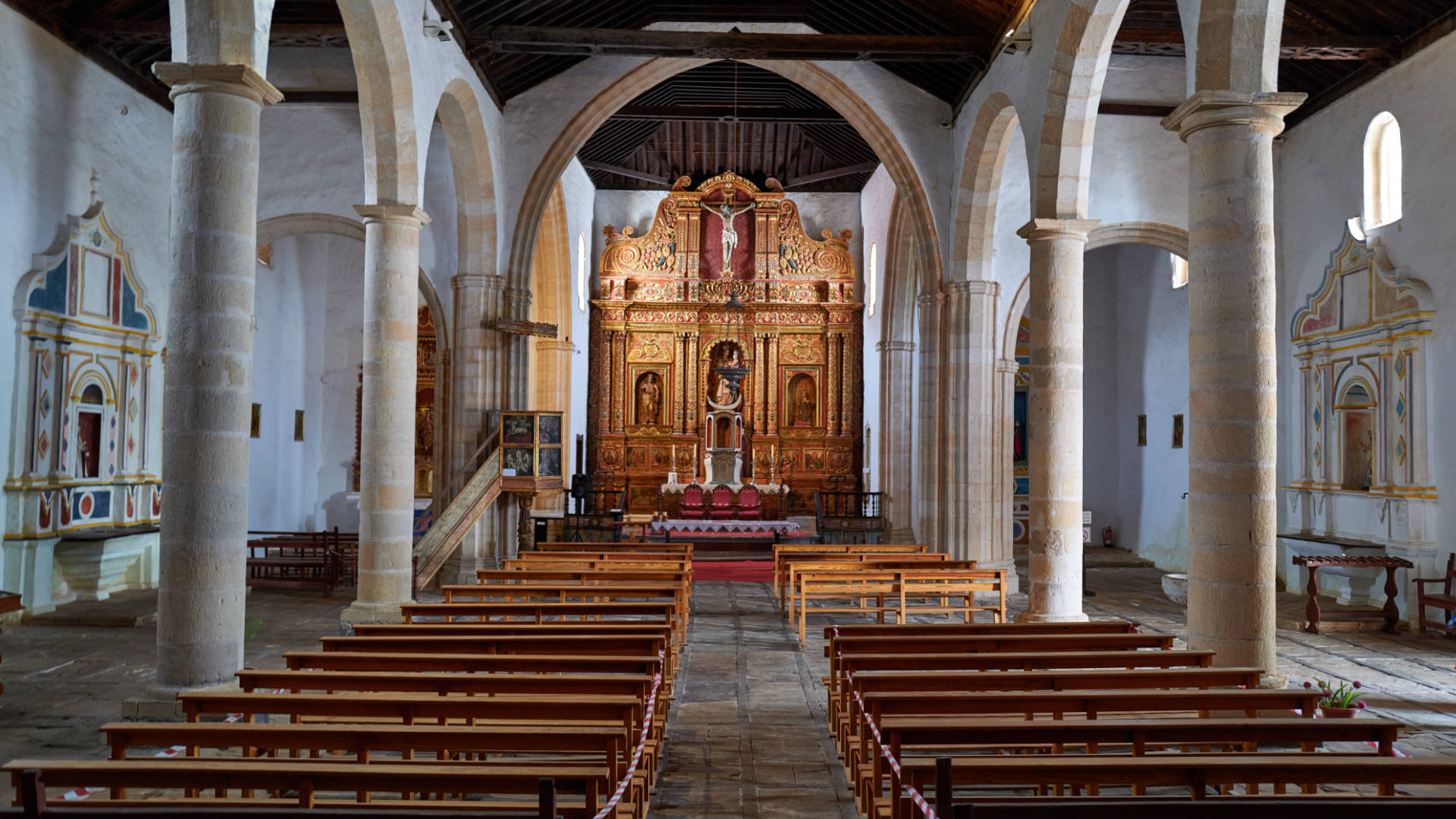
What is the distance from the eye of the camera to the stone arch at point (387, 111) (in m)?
9.92

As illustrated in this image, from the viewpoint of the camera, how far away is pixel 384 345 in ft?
32.5

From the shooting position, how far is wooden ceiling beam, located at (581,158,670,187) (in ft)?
74.2

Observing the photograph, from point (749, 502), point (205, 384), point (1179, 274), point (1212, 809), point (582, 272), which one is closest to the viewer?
point (1212, 809)

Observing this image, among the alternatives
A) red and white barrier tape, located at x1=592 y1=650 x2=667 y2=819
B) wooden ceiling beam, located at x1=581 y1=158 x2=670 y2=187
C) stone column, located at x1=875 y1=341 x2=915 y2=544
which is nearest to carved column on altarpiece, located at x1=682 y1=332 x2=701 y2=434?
wooden ceiling beam, located at x1=581 y1=158 x2=670 y2=187

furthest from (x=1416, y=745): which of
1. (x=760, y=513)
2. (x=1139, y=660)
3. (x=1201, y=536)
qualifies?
(x=760, y=513)

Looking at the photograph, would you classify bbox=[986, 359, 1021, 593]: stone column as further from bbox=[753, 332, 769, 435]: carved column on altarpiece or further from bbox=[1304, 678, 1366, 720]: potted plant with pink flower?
bbox=[753, 332, 769, 435]: carved column on altarpiece

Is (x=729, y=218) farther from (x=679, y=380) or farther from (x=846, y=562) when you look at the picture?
(x=846, y=562)

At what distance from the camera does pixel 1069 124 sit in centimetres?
1014

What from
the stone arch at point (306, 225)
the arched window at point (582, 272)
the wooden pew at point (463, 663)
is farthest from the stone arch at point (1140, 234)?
the wooden pew at point (463, 663)

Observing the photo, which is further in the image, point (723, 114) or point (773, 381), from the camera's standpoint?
point (773, 381)

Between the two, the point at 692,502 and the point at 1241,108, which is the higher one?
the point at 1241,108

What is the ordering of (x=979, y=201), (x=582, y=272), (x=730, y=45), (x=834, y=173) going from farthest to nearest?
(x=582, y=272) → (x=834, y=173) → (x=979, y=201) → (x=730, y=45)

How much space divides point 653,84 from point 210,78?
1006cm

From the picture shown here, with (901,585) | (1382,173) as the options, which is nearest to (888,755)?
(901,585)
